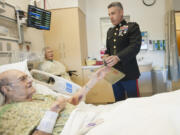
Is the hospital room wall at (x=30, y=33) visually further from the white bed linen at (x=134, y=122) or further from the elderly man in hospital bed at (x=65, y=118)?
the white bed linen at (x=134, y=122)

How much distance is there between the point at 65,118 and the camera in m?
0.93

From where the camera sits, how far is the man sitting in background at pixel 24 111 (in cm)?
80

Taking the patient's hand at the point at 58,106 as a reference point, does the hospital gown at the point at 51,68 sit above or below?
above

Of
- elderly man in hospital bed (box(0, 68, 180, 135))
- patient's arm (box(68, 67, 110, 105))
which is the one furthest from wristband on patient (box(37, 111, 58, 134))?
patient's arm (box(68, 67, 110, 105))

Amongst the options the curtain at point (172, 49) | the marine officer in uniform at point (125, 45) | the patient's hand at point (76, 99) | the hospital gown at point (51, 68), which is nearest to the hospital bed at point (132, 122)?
the patient's hand at point (76, 99)

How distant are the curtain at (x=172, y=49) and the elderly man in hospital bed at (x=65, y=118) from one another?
7.02ft

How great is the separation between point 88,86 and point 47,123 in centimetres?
49

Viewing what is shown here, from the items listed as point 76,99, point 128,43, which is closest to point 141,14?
point 128,43

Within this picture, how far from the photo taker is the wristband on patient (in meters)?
0.79

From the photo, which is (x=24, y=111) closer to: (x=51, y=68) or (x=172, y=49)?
(x=51, y=68)

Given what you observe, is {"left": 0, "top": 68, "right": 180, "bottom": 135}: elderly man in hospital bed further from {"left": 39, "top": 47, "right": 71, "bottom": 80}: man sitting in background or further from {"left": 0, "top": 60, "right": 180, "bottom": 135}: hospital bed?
{"left": 39, "top": 47, "right": 71, "bottom": 80}: man sitting in background

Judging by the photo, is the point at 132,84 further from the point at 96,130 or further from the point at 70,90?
the point at 96,130

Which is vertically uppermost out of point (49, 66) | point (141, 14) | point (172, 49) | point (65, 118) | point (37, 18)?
point (141, 14)

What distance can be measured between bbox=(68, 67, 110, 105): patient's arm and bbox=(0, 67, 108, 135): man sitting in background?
16 centimetres
